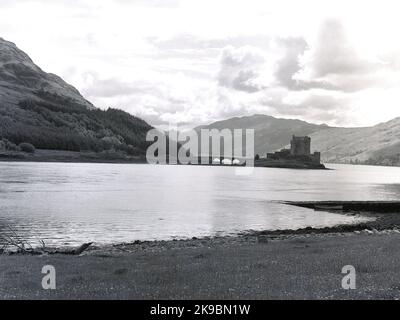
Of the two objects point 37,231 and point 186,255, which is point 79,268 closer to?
point 186,255

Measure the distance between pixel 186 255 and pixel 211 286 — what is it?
468 inches

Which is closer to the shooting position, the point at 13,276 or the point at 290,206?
the point at 13,276

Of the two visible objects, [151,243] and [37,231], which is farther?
[37,231]

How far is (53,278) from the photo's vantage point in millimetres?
21906

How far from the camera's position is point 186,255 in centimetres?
3189

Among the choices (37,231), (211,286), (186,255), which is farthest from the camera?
(37,231)
